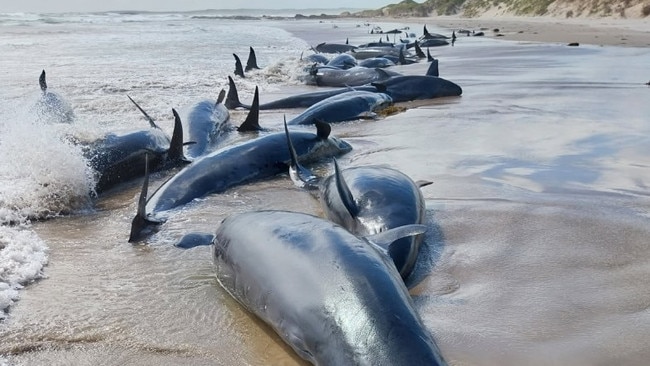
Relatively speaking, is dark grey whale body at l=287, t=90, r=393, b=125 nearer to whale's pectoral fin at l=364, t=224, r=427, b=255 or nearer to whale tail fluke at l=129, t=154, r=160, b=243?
whale tail fluke at l=129, t=154, r=160, b=243

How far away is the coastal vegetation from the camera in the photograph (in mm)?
29375

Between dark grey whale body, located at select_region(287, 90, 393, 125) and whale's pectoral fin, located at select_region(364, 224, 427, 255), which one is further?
dark grey whale body, located at select_region(287, 90, 393, 125)

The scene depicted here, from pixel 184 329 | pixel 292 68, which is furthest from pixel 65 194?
pixel 292 68

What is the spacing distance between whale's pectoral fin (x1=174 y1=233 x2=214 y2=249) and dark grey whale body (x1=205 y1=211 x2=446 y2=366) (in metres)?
0.33

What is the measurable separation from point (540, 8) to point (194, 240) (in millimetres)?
41051

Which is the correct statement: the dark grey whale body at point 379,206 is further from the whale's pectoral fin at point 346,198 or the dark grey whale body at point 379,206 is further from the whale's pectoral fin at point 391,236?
the whale's pectoral fin at point 391,236

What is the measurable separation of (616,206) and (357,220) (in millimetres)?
1756

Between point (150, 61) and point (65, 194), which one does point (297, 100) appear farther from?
point (150, 61)

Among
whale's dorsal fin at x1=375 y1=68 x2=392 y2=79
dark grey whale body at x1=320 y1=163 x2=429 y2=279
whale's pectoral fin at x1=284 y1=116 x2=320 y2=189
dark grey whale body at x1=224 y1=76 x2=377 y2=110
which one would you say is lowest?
dark grey whale body at x1=224 y1=76 x2=377 y2=110

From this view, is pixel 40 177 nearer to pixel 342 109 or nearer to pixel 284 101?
pixel 342 109

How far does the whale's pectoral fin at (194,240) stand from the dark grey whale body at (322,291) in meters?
0.33

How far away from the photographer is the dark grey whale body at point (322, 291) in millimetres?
2066

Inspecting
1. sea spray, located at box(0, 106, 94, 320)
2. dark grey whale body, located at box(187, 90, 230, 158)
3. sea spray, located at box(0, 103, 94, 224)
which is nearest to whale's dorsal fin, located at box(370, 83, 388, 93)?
dark grey whale body, located at box(187, 90, 230, 158)

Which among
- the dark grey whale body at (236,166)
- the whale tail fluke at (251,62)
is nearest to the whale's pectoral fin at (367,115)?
the dark grey whale body at (236,166)
